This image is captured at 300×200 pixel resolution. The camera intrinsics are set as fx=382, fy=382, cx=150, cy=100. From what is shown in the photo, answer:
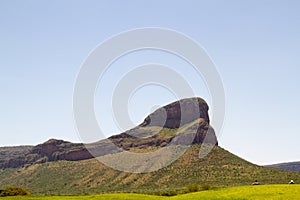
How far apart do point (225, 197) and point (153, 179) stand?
131 m

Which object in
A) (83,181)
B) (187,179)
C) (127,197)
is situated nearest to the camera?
(127,197)

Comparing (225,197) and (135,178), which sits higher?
(135,178)

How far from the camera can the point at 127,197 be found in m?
52.2

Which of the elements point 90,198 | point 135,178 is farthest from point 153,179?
point 90,198

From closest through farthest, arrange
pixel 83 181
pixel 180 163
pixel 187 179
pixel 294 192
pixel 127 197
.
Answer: pixel 294 192, pixel 127 197, pixel 187 179, pixel 180 163, pixel 83 181

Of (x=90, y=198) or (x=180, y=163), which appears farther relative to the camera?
(x=180, y=163)

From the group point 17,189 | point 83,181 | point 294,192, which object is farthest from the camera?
point 83,181

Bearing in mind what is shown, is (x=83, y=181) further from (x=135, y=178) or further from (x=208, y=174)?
(x=208, y=174)

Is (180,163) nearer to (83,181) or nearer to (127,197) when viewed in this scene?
(83,181)

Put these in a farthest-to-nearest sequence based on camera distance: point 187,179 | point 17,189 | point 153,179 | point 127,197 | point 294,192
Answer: point 153,179 → point 187,179 → point 17,189 → point 127,197 → point 294,192

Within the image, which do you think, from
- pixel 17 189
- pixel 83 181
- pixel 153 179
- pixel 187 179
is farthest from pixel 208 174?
pixel 17 189

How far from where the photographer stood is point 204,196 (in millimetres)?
46844

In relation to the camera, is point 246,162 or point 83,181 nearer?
point 246,162

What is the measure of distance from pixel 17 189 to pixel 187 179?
91.7 metres
